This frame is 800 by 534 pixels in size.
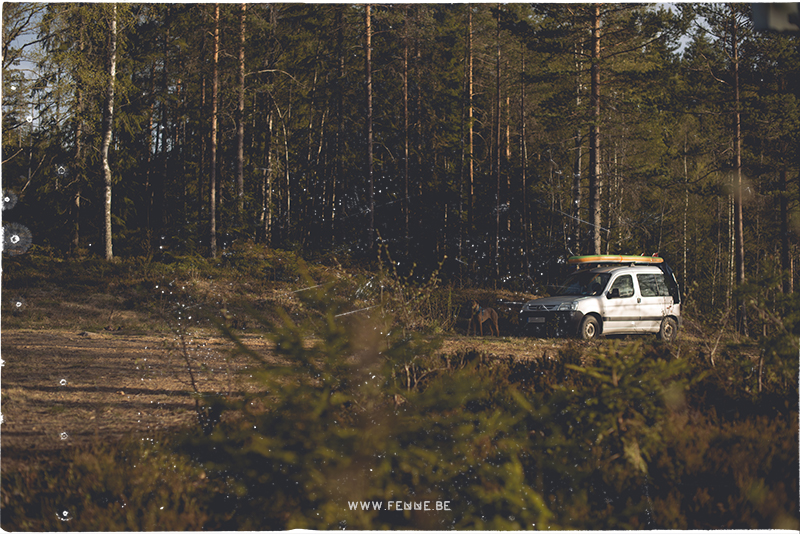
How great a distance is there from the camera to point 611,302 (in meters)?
11.6

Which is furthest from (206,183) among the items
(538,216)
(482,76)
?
(538,216)

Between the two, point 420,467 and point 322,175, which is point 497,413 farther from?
point 322,175

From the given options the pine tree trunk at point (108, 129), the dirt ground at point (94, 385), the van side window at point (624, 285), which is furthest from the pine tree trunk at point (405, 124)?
the dirt ground at point (94, 385)

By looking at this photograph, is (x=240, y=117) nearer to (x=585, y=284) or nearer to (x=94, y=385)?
(x=585, y=284)

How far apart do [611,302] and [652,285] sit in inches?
52.0

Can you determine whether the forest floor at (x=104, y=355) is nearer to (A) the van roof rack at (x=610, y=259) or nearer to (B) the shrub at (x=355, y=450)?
(B) the shrub at (x=355, y=450)

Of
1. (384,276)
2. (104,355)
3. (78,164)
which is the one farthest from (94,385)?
(78,164)

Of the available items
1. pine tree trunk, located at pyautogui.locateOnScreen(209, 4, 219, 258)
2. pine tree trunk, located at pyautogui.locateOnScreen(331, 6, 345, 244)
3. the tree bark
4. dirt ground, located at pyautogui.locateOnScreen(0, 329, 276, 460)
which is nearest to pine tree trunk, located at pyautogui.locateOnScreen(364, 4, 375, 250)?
pine tree trunk, located at pyautogui.locateOnScreen(331, 6, 345, 244)

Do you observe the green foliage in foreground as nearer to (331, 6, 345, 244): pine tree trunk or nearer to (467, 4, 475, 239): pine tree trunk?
(331, 6, 345, 244): pine tree trunk

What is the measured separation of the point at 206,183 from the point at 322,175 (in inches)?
230

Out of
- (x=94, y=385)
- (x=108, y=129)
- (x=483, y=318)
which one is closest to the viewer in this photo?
(x=94, y=385)

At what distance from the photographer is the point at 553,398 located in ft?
13.1

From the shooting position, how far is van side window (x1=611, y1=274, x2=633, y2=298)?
11838 millimetres

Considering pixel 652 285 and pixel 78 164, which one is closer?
pixel 652 285
